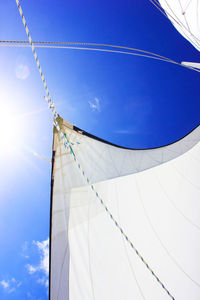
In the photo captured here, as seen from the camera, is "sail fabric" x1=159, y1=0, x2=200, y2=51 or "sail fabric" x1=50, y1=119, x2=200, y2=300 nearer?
"sail fabric" x1=50, y1=119, x2=200, y2=300

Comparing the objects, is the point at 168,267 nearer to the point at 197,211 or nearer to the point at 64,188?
the point at 197,211

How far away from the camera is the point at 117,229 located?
9.42 feet

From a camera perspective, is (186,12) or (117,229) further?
(186,12)

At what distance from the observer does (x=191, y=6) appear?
237 inches

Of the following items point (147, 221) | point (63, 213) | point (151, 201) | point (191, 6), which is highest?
point (191, 6)

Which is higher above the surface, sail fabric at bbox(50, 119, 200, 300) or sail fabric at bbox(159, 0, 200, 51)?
sail fabric at bbox(159, 0, 200, 51)

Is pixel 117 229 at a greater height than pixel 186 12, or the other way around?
pixel 186 12

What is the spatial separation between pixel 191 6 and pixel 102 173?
761 cm

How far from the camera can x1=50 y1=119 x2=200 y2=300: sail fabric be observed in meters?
2.41

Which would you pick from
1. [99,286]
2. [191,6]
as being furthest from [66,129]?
[191,6]

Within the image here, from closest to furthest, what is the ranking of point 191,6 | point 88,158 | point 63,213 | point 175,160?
point 63,213 < point 88,158 < point 175,160 < point 191,6

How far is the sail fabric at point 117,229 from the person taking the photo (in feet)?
7.92

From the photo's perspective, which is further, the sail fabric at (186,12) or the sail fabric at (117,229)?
the sail fabric at (186,12)

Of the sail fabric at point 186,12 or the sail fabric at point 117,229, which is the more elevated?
the sail fabric at point 186,12
